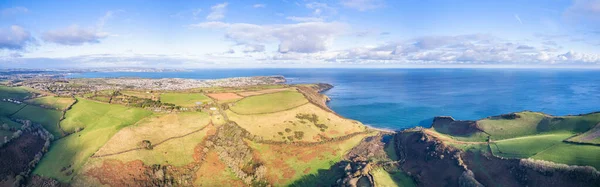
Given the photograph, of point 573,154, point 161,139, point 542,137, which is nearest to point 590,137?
point 542,137

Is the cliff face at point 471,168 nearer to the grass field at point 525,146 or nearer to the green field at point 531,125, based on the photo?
the grass field at point 525,146

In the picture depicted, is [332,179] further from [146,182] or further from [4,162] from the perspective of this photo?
[4,162]

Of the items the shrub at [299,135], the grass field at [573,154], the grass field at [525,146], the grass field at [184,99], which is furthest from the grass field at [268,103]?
the grass field at [573,154]

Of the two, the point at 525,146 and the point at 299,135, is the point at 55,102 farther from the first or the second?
the point at 525,146

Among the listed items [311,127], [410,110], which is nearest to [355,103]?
[410,110]

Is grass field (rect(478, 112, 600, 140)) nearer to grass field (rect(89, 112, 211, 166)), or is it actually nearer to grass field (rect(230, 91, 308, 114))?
grass field (rect(230, 91, 308, 114))
